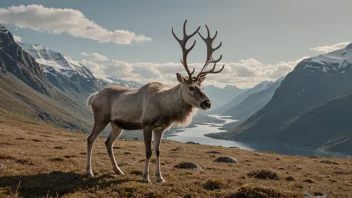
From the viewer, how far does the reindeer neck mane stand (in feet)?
47.9

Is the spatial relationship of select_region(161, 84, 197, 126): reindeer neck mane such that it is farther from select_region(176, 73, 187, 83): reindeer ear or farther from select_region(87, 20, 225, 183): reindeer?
select_region(176, 73, 187, 83): reindeer ear

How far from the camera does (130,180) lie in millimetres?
14148

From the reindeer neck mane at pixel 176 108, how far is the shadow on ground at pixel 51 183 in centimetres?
353

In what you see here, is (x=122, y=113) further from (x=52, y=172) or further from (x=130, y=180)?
(x=52, y=172)

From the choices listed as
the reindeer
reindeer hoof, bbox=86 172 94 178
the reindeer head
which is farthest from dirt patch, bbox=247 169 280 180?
reindeer hoof, bbox=86 172 94 178

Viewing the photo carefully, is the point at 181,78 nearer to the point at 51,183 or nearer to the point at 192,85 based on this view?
the point at 192,85

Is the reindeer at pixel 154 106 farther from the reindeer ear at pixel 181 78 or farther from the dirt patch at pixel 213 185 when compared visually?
the dirt patch at pixel 213 185

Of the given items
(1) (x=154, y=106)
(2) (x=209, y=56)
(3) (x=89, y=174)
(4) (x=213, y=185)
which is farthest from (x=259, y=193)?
(3) (x=89, y=174)

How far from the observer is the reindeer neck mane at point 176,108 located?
1461 cm

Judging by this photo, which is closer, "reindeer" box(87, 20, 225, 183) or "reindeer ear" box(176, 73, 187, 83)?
"reindeer" box(87, 20, 225, 183)

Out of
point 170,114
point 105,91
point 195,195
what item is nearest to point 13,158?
point 105,91

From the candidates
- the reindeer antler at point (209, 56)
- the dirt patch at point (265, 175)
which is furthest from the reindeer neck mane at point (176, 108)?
the dirt patch at point (265, 175)

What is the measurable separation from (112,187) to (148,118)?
3416mm

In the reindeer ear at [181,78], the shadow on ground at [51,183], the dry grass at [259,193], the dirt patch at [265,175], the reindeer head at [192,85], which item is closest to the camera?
the shadow on ground at [51,183]
